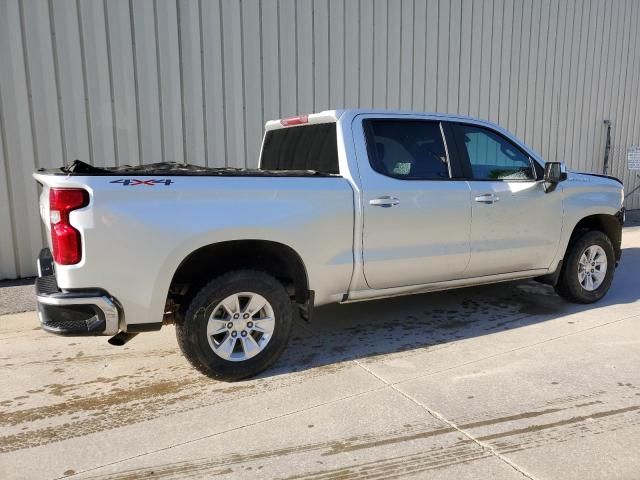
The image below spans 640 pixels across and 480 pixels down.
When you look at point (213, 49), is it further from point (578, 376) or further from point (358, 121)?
point (578, 376)

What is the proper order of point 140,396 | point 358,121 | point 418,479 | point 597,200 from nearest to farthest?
point 418,479
point 140,396
point 358,121
point 597,200

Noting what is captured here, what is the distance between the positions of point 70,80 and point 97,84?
30cm

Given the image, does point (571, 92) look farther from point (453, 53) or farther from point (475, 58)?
point (453, 53)

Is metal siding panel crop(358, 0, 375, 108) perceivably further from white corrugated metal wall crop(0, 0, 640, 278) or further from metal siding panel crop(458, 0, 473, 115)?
metal siding panel crop(458, 0, 473, 115)

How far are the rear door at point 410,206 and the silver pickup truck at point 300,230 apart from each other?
0.01m

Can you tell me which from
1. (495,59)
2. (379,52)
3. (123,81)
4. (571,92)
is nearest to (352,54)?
(379,52)

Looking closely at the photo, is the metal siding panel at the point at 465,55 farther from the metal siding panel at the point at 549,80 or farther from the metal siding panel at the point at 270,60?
the metal siding panel at the point at 270,60

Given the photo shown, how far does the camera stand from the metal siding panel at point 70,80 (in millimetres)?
6344

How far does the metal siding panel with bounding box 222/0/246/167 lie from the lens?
737 cm

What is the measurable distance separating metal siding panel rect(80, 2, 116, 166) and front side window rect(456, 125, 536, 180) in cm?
442

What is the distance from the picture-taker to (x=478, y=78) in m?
9.80

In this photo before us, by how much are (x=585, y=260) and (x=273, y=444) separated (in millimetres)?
4071

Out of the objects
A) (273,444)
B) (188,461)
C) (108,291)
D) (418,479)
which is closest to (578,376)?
(418,479)

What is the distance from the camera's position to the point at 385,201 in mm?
4082
